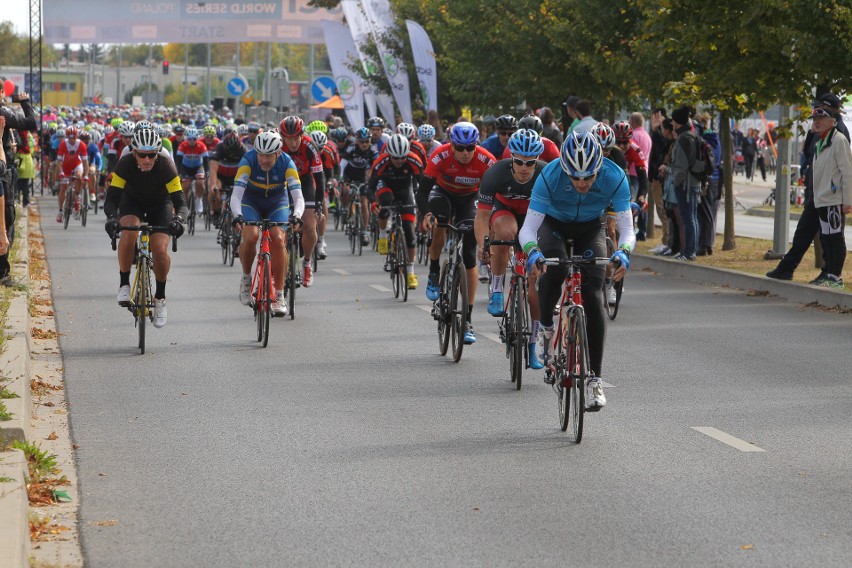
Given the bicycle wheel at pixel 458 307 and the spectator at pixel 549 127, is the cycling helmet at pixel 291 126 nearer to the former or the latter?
the bicycle wheel at pixel 458 307

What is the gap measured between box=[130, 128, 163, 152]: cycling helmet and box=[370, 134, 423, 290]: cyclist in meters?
4.41

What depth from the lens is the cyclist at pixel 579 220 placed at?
8734mm

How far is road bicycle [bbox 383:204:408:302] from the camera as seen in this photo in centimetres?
1678

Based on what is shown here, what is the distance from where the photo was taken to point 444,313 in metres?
12.0

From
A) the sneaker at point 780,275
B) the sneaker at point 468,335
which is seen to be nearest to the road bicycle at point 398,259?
the sneaker at point 780,275

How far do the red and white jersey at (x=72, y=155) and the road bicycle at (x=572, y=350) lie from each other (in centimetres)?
2298

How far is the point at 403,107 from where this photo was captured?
115 feet

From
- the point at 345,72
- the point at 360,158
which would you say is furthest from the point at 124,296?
the point at 345,72

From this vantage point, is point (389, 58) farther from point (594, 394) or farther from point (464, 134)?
point (594, 394)

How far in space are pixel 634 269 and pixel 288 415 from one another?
40.1 feet

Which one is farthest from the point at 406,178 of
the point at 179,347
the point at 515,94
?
the point at 515,94

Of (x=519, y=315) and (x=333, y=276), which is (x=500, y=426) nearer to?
(x=519, y=315)

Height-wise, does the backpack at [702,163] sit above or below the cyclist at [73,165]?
above

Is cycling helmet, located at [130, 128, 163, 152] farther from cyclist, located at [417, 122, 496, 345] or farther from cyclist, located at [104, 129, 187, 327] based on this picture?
cyclist, located at [417, 122, 496, 345]
